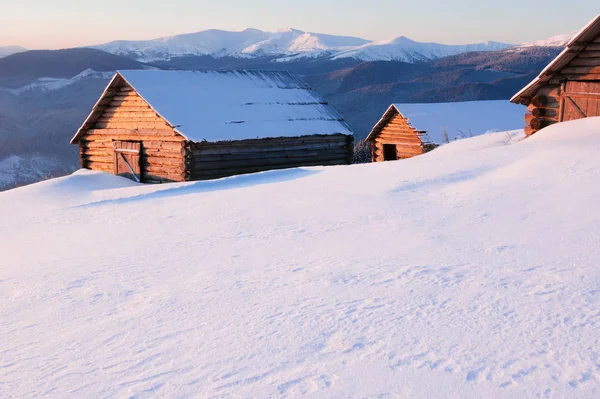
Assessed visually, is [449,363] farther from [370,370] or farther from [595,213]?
[595,213]

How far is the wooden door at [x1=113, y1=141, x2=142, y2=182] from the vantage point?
19578mm

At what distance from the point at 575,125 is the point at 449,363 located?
9.76 meters

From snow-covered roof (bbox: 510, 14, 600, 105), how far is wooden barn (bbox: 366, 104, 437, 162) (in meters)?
9.21

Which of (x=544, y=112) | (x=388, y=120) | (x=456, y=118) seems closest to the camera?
(x=544, y=112)

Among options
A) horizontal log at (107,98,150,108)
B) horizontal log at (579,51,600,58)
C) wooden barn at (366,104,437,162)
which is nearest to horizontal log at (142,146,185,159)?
horizontal log at (107,98,150,108)

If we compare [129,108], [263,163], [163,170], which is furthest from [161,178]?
[263,163]

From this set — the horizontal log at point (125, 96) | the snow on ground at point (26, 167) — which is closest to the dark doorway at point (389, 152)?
the horizontal log at point (125, 96)

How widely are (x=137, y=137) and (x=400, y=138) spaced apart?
1148 centimetres

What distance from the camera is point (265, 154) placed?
1947 cm

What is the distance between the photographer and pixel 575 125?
1166cm

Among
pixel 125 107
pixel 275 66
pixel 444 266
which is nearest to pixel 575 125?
pixel 444 266

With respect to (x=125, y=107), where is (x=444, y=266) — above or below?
below

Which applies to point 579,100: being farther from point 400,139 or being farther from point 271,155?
point 400,139

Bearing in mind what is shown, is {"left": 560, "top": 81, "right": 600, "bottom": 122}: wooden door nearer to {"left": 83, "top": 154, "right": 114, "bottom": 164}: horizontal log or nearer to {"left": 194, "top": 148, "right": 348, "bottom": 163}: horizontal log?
{"left": 194, "top": 148, "right": 348, "bottom": 163}: horizontal log
